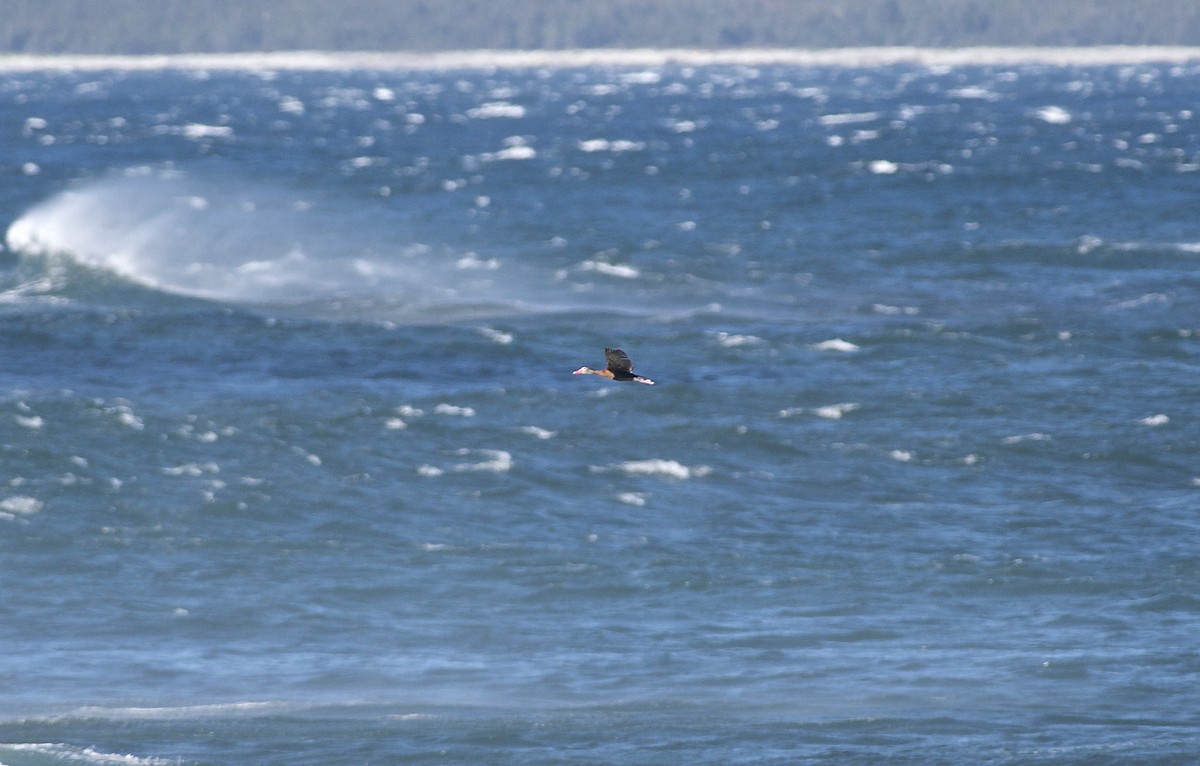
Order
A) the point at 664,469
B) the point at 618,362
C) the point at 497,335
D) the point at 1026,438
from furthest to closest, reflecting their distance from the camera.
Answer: the point at 497,335, the point at 1026,438, the point at 664,469, the point at 618,362

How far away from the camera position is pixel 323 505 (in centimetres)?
3447

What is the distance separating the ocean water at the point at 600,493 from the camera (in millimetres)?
25406

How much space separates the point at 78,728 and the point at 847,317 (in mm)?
30437

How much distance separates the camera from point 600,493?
1389 inches

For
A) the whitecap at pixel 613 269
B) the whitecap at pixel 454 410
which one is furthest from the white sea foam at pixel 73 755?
the whitecap at pixel 613 269

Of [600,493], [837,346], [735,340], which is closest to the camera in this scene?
[600,493]

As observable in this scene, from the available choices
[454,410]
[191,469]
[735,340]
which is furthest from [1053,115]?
[191,469]

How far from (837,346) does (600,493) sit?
13.5 meters

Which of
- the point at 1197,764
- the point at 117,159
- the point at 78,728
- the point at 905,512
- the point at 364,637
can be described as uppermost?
the point at 117,159

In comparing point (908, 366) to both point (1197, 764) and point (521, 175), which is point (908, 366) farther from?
point (521, 175)

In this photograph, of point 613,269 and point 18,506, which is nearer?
point 18,506

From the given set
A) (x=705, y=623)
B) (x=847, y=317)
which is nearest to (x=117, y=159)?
(x=847, y=317)

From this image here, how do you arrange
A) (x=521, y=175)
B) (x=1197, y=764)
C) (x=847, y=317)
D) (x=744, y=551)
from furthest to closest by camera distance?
(x=521, y=175), (x=847, y=317), (x=744, y=551), (x=1197, y=764)

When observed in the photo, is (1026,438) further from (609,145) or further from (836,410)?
(609,145)
